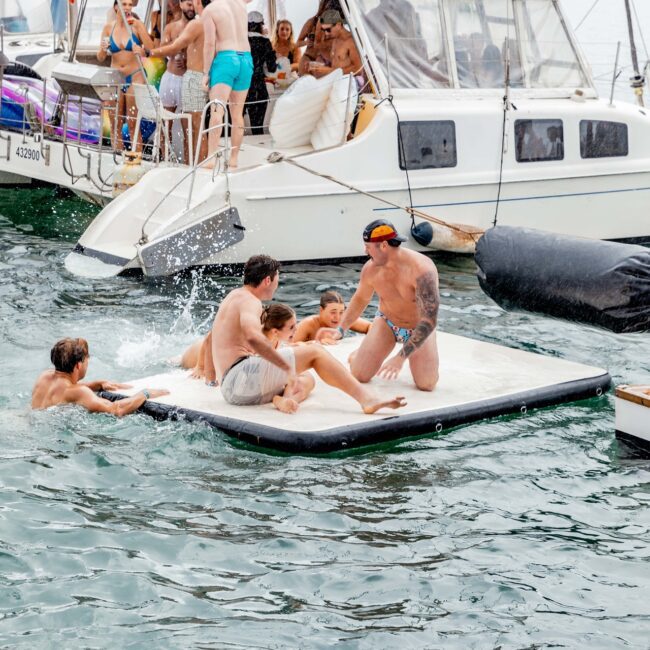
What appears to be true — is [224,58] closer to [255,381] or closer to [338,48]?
[338,48]

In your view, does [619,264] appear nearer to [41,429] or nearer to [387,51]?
[41,429]

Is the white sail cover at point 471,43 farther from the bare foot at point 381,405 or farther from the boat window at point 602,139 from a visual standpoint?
the bare foot at point 381,405

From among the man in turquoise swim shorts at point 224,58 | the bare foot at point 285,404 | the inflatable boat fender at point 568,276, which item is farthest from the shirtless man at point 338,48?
the bare foot at point 285,404

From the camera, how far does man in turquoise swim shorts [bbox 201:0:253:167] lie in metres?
13.1

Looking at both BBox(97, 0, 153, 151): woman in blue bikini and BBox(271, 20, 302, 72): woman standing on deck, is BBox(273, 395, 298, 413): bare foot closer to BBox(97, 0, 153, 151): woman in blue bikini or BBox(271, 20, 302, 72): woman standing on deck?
BBox(97, 0, 153, 151): woman in blue bikini

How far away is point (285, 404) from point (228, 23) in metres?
5.95

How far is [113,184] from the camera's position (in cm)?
1413

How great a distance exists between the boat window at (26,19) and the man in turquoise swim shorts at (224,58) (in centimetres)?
990

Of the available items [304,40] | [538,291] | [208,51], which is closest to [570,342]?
[538,291]

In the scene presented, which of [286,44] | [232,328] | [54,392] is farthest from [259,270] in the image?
[286,44]

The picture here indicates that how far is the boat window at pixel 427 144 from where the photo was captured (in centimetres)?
1358

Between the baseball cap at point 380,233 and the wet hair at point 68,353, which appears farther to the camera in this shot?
the baseball cap at point 380,233

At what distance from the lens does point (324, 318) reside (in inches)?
412

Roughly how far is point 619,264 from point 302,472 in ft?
8.34
